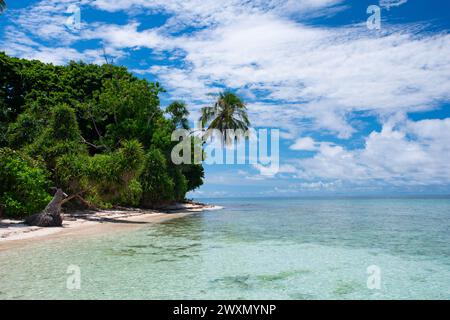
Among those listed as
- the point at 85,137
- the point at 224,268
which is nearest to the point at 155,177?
the point at 85,137

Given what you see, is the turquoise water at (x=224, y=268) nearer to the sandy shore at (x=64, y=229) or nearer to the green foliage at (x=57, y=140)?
the sandy shore at (x=64, y=229)

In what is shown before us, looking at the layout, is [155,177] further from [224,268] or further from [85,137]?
[224,268]

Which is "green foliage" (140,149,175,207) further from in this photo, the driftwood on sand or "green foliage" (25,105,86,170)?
the driftwood on sand

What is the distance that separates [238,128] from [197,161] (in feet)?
15.5

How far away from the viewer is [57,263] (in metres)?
8.36

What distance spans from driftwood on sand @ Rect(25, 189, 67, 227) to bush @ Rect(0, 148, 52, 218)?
54 cm

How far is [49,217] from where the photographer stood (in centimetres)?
1477

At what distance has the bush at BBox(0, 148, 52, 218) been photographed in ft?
46.0

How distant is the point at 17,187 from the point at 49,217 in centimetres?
163

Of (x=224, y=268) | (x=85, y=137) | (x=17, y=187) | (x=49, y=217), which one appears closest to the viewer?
(x=224, y=268)

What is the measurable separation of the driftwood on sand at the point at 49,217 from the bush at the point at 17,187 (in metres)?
0.54
